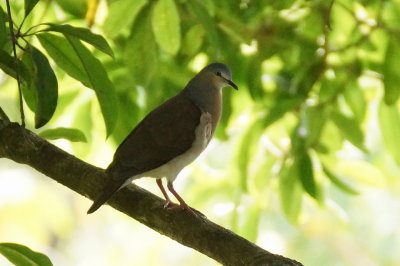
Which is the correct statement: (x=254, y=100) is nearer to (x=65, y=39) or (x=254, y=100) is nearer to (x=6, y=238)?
(x=65, y=39)

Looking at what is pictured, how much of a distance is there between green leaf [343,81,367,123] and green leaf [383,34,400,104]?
279 millimetres

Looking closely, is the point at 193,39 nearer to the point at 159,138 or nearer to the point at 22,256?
the point at 159,138

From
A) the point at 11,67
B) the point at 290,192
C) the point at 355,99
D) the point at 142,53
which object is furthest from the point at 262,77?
the point at 11,67

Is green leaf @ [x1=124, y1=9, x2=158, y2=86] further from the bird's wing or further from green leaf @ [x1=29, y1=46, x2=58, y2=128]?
green leaf @ [x1=29, y1=46, x2=58, y2=128]

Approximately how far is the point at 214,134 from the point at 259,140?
230 millimetres

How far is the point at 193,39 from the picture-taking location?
3.51m

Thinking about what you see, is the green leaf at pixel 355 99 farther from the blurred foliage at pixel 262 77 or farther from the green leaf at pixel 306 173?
the green leaf at pixel 306 173

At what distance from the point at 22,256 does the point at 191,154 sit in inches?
45.9

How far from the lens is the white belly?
10.8 ft

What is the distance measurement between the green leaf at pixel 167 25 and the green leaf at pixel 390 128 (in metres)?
1.01

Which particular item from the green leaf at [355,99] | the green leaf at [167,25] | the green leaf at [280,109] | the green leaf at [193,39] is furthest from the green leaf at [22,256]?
the green leaf at [355,99]

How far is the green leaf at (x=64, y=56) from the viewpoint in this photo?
271 cm

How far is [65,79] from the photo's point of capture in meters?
3.56

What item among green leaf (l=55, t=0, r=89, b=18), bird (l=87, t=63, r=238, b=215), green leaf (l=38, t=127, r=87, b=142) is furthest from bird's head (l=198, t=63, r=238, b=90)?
green leaf (l=38, t=127, r=87, b=142)
